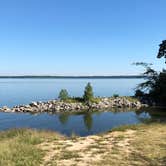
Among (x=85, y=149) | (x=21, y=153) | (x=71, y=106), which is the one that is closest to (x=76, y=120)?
(x=71, y=106)

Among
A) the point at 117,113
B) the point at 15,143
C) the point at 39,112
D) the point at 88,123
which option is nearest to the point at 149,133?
the point at 15,143

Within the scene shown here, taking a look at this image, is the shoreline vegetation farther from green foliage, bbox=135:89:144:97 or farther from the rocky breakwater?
green foliage, bbox=135:89:144:97

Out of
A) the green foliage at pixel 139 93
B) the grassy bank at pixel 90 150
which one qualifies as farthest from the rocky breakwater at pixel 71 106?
the grassy bank at pixel 90 150

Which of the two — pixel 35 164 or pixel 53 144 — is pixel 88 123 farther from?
pixel 35 164

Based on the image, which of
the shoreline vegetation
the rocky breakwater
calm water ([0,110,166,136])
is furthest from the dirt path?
the rocky breakwater

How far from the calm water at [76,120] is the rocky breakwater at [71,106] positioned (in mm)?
3300

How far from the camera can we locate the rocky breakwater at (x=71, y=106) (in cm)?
Answer: 4341

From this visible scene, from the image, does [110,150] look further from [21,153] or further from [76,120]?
[76,120]

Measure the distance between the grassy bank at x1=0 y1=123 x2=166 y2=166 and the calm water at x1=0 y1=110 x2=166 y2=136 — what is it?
11045 millimetres

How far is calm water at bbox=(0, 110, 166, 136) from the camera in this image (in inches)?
1157

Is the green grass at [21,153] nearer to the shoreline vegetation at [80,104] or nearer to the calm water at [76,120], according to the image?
the calm water at [76,120]

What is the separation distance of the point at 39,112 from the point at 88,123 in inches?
458

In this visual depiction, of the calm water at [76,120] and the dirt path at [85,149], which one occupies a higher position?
the dirt path at [85,149]

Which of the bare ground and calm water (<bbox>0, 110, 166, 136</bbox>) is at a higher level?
the bare ground
